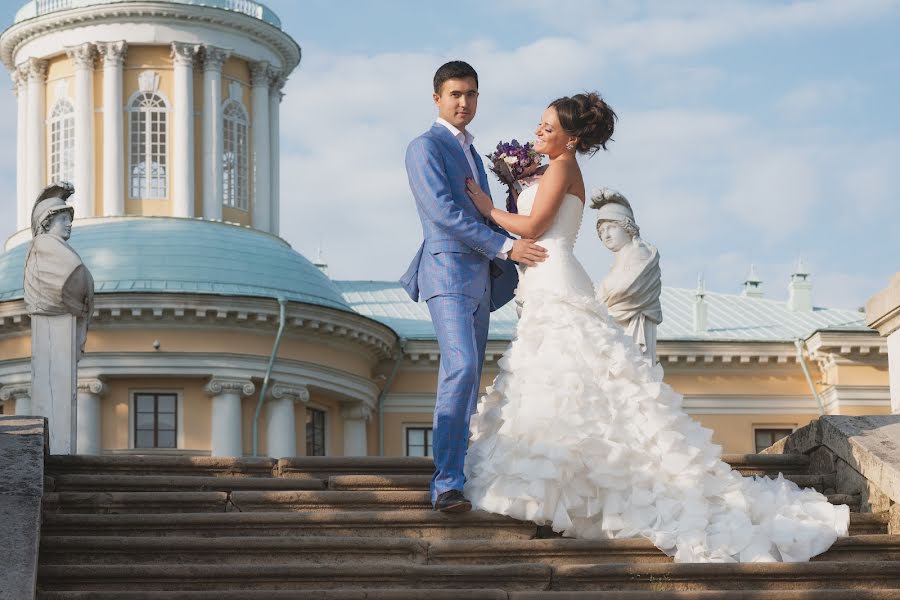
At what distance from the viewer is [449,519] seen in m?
10.5

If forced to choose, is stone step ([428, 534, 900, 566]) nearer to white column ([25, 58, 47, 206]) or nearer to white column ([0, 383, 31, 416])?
white column ([0, 383, 31, 416])

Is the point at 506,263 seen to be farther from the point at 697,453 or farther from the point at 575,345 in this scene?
the point at 697,453

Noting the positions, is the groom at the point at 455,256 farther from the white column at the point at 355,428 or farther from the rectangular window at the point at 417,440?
the rectangular window at the point at 417,440

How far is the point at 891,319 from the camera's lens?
44.4 feet

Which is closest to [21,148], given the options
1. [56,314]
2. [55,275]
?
[56,314]

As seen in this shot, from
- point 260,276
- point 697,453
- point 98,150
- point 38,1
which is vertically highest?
point 38,1

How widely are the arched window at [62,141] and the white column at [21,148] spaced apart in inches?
27.0

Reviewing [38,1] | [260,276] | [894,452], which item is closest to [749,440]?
[260,276]

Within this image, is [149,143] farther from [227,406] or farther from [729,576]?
[729,576]

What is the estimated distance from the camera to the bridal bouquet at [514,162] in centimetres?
1162

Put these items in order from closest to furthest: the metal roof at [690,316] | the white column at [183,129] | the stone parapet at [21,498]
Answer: the stone parapet at [21,498] < the metal roof at [690,316] < the white column at [183,129]

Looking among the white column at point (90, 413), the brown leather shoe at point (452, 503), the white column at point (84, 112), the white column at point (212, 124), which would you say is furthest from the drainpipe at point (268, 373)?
the brown leather shoe at point (452, 503)

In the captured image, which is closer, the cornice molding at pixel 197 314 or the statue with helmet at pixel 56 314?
the statue with helmet at pixel 56 314

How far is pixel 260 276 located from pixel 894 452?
27799 mm
